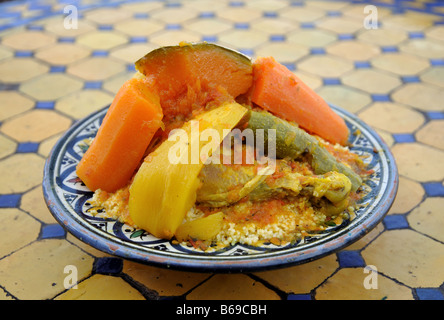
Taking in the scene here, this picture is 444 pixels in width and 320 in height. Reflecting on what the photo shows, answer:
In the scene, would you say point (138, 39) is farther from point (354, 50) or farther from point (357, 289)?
point (357, 289)

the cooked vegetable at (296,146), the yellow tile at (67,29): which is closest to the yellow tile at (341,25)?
the yellow tile at (67,29)

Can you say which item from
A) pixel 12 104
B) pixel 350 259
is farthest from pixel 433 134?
pixel 12 104

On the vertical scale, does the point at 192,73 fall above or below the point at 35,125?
above

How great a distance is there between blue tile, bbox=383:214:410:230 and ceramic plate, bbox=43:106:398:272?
0.27 metres

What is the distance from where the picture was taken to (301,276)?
4.55 ft

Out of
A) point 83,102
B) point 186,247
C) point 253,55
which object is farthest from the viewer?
point 253,55

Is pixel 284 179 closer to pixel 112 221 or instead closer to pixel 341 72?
pixel 112 221

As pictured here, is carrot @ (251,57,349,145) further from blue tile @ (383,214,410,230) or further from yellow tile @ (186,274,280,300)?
Answer: yellow tile @ (186,274,280,300)

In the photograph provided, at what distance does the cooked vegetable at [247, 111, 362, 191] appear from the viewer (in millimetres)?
1342

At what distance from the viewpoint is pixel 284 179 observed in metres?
1.30

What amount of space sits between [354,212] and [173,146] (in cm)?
53

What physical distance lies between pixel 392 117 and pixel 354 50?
867mm

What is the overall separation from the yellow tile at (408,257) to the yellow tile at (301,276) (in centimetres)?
15

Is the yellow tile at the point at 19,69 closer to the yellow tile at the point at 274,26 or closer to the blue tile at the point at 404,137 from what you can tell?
the yellow tile at the point at 274,26
